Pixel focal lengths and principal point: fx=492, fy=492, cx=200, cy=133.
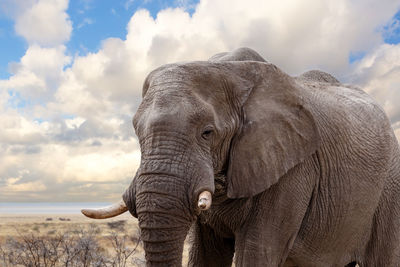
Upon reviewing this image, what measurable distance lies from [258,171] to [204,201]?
30.7 inches

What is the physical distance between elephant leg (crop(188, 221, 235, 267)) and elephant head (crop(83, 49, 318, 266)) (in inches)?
43.4

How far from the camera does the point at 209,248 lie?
495 centimetres

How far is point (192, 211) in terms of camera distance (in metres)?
3.42

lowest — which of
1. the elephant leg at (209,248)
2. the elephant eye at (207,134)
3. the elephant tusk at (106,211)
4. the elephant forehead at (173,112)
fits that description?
the elephant leg at (209,248)

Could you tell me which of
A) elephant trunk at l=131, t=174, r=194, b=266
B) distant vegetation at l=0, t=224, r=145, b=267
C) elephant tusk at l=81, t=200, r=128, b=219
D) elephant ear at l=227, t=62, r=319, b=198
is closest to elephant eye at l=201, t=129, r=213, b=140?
elephant ear at l=227, t=62, r=319, b=198

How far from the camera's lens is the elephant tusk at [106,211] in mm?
4112

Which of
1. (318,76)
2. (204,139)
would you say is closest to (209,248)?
(204,139)

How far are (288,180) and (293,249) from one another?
733 millimetres

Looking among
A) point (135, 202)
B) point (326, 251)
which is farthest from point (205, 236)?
point (135, 202)

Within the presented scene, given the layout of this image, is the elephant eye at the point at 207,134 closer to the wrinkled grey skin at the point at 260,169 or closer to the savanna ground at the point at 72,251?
the wrinkled grey skin at the point at 260,169

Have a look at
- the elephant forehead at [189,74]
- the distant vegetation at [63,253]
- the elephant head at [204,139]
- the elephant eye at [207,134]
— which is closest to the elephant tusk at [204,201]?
the elephant head at [204,139]

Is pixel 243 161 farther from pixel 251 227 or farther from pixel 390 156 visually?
pixel 390 156

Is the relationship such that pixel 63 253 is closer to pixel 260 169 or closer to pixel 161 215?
pixel 260 169

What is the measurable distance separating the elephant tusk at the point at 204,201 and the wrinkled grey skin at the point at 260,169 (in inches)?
1.5
